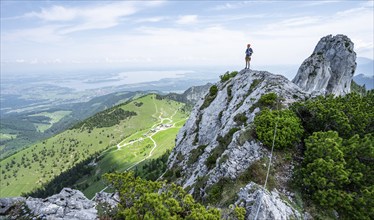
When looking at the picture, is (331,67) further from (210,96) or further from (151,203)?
(151,203)

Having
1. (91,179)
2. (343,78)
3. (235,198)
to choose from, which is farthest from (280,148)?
(91,179)

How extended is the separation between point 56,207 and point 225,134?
65.5 feet

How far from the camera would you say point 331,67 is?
303ft

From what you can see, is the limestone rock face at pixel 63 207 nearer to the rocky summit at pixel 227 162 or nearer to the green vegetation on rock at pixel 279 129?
the rocky summit at pixel 227 162

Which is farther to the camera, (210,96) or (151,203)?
(210,96)

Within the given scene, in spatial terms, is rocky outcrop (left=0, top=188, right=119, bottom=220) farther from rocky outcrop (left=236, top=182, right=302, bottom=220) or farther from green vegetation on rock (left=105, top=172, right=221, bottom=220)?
rocky outcrop (left=236, top=182, right=302, bottom=220)

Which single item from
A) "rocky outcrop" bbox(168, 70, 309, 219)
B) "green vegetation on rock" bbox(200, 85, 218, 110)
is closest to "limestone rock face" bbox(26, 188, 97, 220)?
"rocky outcrop" bbox(168, 70, 309, 219)

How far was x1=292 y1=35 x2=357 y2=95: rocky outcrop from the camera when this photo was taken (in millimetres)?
78562

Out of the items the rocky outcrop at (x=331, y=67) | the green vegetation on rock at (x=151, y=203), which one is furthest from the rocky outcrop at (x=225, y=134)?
the rocky outcrop at (x=331, y=67)

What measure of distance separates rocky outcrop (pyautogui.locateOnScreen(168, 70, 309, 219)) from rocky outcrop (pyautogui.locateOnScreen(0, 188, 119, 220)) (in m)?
8.98

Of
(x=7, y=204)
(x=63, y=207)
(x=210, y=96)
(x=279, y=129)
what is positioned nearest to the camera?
(x=63, y=207)

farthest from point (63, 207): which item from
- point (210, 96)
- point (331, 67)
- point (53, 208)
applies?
point (331, 67)

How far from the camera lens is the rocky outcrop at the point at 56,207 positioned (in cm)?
1836

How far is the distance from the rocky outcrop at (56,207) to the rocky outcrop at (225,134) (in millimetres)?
8985
